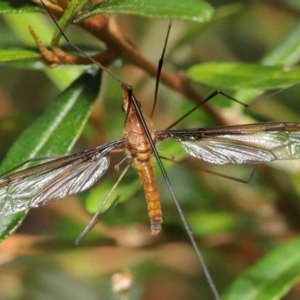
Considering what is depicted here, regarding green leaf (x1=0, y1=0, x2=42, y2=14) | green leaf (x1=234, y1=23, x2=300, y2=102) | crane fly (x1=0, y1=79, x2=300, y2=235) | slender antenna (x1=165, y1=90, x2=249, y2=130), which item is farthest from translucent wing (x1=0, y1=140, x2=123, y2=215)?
green leaf (x1=234, y1=23, x2=300, y2=102)

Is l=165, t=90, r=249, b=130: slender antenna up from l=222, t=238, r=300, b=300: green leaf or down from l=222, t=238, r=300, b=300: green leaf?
up

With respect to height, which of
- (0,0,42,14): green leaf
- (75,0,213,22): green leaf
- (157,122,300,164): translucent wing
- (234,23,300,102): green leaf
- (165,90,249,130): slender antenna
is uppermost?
(234,23,300,102): green leaf

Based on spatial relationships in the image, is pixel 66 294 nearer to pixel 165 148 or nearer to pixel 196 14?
pixel 165 148

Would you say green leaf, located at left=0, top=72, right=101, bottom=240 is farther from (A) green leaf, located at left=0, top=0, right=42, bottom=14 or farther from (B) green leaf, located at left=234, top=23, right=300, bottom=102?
(B) green leaf, located at left=234, top=23, right=300, bottom=102

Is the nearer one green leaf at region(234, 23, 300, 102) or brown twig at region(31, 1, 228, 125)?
brown twig at region(31, 1, 228, 125)

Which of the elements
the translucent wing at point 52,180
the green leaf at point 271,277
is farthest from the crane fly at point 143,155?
the green leaf at point 271,277

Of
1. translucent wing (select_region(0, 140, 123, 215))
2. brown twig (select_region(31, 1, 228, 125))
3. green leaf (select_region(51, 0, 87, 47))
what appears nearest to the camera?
green leaf (select_region(51, 0, 87, 47))

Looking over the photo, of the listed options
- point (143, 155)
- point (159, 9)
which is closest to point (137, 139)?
point (143, 155)
